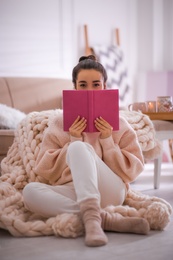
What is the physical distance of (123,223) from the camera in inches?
63.7

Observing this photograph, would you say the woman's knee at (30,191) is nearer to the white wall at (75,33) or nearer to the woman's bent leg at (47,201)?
the woman's bent leg at (47,201)

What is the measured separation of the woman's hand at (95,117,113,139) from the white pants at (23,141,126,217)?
3.7 inches

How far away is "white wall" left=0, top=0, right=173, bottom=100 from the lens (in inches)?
153

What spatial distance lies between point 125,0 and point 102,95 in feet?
10.3

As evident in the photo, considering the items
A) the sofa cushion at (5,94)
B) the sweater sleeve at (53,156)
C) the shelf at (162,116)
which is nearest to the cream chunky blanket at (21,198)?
the sweater sleeve at (53,156)

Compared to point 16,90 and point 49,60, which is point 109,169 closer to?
point 16,90

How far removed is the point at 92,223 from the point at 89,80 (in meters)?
0.62

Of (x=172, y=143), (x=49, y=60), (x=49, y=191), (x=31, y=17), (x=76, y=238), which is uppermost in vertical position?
(x=31, y=17)

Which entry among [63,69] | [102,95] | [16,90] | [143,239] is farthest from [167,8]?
[143,239]

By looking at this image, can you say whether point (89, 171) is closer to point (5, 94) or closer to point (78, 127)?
point (78, 127)

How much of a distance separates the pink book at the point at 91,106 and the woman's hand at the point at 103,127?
14 mm

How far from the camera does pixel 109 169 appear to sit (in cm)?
175

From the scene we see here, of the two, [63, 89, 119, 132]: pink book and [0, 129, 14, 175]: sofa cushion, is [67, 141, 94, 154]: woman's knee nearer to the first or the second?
[63, 89, 119, 132]: pink book

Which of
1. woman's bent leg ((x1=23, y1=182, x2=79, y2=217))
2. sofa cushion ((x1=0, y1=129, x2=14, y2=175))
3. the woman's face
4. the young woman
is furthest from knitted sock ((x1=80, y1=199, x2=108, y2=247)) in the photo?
sofa cushion ((x1=0, y1=129, x2=14, y2=175))
